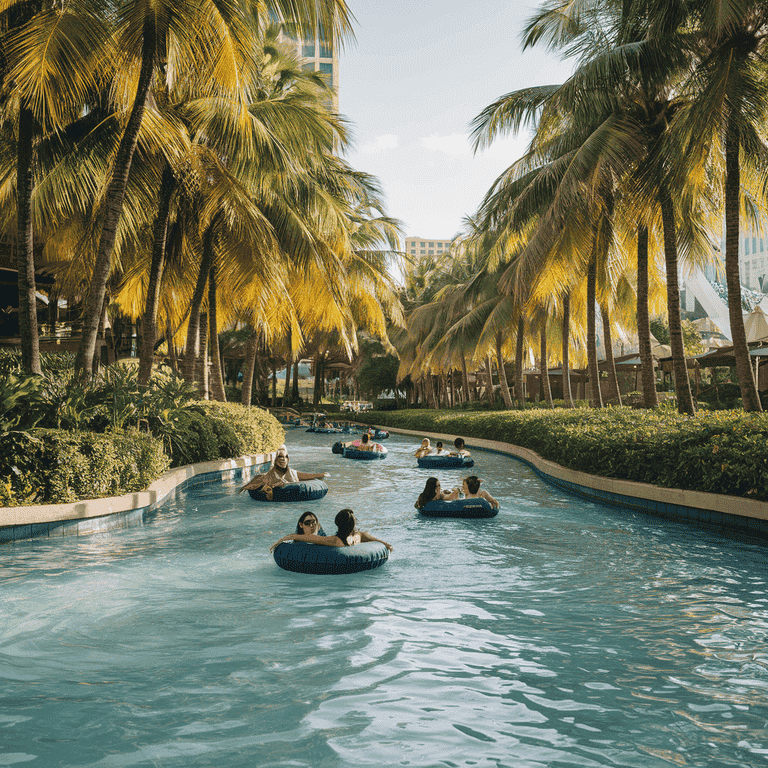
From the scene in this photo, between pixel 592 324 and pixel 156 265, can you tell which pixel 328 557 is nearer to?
pixel 156 265

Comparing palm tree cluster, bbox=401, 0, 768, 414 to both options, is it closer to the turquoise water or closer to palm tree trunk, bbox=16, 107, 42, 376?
the turquoise water

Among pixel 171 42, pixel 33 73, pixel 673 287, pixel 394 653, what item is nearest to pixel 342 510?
pixel 394 653

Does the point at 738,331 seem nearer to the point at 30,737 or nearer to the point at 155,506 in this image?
the point at 155,506

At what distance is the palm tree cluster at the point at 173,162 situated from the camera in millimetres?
A: 11797

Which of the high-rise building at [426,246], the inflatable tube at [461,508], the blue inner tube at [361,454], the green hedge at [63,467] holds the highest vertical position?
the high-rise building at [426,246]

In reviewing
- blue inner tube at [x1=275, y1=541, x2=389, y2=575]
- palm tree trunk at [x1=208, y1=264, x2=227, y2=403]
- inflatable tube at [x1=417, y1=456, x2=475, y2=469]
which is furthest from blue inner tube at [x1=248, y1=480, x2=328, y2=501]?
palm tree trunk at [x1=208, y1=264, x2=227, y2=403]

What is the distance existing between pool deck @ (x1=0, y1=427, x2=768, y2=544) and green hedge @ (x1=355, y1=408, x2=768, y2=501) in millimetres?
241

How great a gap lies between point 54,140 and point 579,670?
14236 mm

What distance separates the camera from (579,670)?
5.25 m

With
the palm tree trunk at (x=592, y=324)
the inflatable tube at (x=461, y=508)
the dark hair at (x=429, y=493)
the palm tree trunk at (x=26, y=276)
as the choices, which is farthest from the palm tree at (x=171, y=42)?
the palm tree trunk at (x=592, y=324)

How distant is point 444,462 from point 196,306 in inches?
307

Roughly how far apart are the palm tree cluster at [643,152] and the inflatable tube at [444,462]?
5030 mm

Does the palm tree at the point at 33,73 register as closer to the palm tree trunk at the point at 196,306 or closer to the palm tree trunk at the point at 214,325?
the palm tree trunk at the point at 196,306

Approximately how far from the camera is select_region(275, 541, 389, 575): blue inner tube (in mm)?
7805
